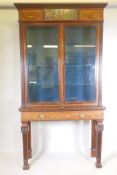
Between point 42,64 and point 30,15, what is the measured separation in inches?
24.2

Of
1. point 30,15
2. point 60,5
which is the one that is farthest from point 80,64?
point 30,15

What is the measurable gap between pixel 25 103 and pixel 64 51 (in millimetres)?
801

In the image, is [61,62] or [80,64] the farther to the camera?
[80,64]

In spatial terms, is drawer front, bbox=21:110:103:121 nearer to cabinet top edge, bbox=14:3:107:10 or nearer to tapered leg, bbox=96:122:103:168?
tapered leg, bbox=96:122:103:168

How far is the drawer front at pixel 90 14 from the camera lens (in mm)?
2908

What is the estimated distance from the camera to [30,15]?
289cm

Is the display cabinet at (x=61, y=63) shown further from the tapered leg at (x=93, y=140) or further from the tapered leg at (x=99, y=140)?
the tapered leg at (x=93, y=140)

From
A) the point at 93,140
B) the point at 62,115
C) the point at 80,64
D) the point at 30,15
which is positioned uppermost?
the point at 30,15

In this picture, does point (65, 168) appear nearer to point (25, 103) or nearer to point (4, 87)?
point (25, 103)

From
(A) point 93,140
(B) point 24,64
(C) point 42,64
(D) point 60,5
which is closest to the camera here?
(D) point 60,5

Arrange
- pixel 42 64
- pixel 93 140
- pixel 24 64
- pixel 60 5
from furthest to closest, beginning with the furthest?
1. pixel 93 140
2. pixel 42 64
3. pixel 24 64
4. pixel 60 5

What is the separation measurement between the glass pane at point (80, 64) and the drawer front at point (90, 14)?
15 cm

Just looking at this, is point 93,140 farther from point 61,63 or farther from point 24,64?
point 24,64

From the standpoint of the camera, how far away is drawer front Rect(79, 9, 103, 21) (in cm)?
291
